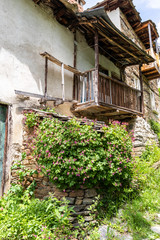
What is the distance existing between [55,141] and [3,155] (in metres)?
1.49

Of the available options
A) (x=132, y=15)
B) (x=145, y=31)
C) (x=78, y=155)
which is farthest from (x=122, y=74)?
(x=78, y=155)

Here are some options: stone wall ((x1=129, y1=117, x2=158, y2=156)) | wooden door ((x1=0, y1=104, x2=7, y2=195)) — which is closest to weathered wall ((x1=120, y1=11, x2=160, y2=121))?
stone wall ((x1=129, y1=117, x2=158, y2=156))

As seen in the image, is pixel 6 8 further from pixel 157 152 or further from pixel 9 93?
pixel 157 152

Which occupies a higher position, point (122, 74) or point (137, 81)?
point (137, 81)

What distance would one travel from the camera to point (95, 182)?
386 centimetres

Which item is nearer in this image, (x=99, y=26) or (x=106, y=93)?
(x=99, y=26)

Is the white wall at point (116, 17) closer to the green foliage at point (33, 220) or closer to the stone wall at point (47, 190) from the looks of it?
the stone wall at point (47, 190)

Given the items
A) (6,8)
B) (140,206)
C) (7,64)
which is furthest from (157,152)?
(6,8)

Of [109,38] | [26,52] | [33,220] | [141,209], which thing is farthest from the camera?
[109,38]

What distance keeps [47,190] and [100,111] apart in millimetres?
3764

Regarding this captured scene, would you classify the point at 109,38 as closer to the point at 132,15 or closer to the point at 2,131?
the point at 2,131

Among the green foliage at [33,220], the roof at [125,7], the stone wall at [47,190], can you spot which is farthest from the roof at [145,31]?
the green foliage at [33,220]

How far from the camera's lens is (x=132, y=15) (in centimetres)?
1037

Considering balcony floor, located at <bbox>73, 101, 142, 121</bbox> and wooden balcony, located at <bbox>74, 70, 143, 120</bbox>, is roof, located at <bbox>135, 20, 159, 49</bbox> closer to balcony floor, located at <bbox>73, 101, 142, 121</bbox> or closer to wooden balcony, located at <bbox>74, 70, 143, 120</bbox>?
wooden balcony, located at <bbox>74, 70, 143, 120</bbox>
